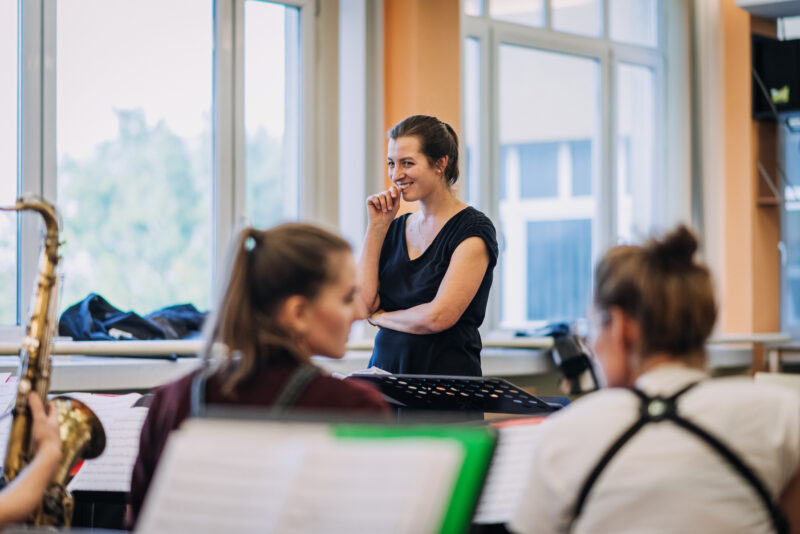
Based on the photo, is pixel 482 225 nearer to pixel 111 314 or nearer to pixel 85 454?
pixel 85 454

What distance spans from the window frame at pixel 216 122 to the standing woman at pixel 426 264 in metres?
1.14

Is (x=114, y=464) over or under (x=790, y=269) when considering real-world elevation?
under

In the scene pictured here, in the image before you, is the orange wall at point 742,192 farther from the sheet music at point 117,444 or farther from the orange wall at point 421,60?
the sheet music at point 117,444

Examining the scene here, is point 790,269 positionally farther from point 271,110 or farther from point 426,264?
point 426,264

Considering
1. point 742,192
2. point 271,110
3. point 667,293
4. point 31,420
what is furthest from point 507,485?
point 742,192

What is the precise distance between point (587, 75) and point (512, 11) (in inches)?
26.7

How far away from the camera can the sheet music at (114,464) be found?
1931 mm

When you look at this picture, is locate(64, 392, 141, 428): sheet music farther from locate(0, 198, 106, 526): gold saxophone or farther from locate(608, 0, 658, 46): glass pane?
locate(608, 0, 658, 46): glass pane

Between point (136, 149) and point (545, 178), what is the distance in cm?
233

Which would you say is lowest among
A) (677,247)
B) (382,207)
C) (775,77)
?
(677,247)

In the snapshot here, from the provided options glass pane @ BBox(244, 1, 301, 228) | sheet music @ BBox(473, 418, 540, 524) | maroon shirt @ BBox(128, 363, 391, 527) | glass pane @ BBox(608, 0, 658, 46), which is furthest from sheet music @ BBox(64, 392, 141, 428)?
glass pane @ BBox(608, 0, 658, 46)

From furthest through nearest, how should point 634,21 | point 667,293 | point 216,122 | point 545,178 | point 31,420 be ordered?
point 634,21
point 545,178
point 216,122
point 31,420
point 667,293

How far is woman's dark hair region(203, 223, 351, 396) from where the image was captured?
134cm

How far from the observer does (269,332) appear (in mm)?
1344
